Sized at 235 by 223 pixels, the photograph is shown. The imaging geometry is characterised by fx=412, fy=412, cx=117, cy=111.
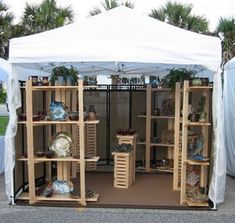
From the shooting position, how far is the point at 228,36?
16.7 metres

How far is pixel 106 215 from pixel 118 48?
6.89ft

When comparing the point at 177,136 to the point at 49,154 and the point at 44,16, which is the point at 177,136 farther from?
the point at 44,16

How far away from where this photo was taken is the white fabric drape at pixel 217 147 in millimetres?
5320

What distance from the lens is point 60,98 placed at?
228 inches

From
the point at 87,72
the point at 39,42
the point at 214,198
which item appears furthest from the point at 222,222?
the point at 87,72

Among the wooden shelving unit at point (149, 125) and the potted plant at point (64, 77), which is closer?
the potted plant at point (64, 77)

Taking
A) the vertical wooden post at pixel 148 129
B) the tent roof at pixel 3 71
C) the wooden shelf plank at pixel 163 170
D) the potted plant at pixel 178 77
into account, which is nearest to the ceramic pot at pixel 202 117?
the potted plant at pixel 178 77

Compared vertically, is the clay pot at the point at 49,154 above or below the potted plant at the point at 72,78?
below

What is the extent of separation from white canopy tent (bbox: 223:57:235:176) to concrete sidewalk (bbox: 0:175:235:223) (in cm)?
235

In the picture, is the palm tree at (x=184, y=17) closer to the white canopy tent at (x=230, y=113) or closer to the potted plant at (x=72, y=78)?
the white canopy tent at (x=230, y=113)

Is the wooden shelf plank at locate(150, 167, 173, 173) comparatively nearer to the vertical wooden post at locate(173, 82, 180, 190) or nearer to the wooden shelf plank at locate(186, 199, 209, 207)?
the vertical wooden post at locate(173, 82, 180, 190)

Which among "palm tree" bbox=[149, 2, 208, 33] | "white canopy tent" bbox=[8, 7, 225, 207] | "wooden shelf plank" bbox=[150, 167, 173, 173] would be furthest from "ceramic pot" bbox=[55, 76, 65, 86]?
"palm tree" bbox=[149, 2, 208, 33]

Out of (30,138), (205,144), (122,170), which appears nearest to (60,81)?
(30,138)

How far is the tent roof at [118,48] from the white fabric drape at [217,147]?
373 millimetres
